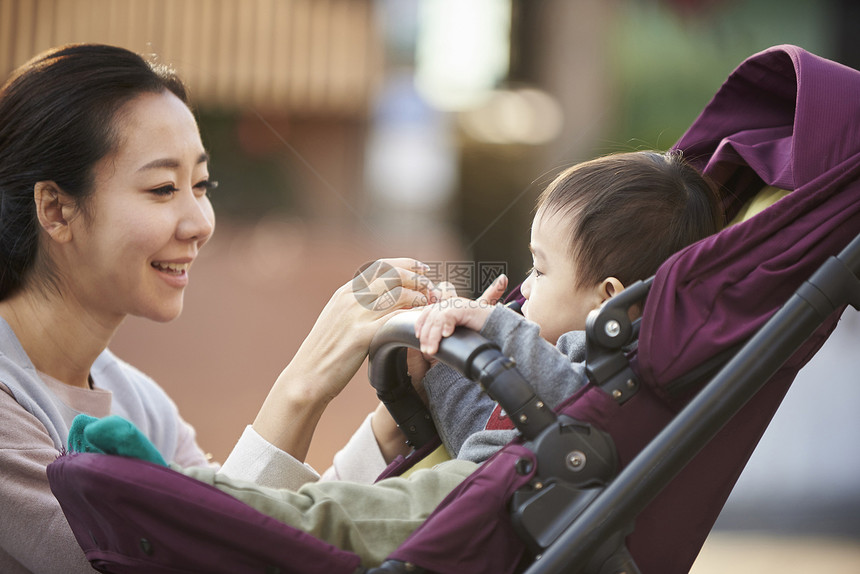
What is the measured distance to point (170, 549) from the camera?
91 centimetres

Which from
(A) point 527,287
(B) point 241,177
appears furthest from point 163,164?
(B) point 241,177

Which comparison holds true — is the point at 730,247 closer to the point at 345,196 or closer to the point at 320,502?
the point at 320,502

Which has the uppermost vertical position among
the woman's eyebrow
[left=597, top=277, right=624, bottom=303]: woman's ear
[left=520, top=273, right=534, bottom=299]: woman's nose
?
the woman's eyebrow

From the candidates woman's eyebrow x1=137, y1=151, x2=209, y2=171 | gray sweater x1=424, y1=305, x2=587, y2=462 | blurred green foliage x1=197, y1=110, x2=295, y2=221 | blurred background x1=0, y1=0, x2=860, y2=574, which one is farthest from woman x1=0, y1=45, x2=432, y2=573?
blurred green foliage x1=197, y1=110, x2=295, y2=221

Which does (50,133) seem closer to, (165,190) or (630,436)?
(165,190)

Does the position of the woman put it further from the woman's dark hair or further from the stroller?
the stroller

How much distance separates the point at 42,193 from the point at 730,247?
1.04 m

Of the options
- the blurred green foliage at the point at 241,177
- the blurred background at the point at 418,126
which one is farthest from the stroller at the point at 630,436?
the blurred green foliage at the point at 241,177

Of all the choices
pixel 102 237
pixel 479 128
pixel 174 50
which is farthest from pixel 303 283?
pixel 102 237

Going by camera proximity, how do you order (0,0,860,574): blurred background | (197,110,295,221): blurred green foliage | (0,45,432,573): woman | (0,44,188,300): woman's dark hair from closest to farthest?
(0,45,432,573): woman, (0,44,188,300): woman's dark hair, (0,0,860,574): blurred background, (197,110,295,221): blurred green foliage

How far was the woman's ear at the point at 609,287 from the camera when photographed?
4.00ft

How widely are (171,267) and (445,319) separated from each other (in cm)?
71

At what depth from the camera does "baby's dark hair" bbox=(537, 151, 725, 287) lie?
1.23m

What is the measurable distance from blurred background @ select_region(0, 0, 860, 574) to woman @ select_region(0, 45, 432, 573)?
1.28m
